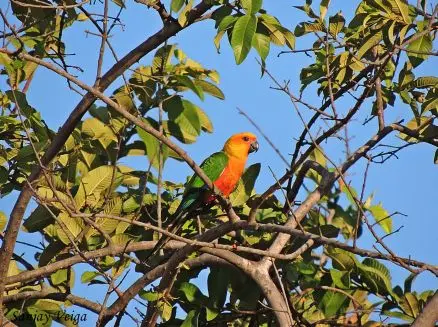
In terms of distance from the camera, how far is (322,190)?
13.5ft

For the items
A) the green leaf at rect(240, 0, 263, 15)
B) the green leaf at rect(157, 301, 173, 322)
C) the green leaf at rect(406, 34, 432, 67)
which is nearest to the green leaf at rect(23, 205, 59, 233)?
the green leaf at rect(157, 301, 173, 322)

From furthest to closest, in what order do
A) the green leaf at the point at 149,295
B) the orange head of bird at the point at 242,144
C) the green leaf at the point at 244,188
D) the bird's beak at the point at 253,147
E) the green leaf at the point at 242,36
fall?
the bird's beak at the point at 253,147
the orange head of bird at the point at 242,144
the green leaf at the point at 244,188
the green leaf at the point at 149,295
the green leaf at the point at 242,36

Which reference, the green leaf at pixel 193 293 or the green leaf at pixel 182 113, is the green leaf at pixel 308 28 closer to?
the green leaf at pixel 182 113

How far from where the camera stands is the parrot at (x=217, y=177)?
456 cm

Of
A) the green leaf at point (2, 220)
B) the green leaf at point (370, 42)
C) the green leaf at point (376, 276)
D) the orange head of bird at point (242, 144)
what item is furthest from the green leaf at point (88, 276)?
the orange head of bird at point (242, 144)

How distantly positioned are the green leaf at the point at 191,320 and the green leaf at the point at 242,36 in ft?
4.95

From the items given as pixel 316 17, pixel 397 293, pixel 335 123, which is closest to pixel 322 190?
pixel 335 123

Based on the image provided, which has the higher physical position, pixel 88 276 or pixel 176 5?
pixel 176 5

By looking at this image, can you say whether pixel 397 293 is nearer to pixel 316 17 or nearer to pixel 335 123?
pixel 335 123

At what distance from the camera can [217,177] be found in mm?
5473

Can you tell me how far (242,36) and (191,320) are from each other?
157 cm

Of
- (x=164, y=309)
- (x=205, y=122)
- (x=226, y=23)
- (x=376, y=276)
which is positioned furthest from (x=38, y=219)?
(x=376, y=276)

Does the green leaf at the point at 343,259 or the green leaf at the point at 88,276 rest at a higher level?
the green leaf at the point at 343,259

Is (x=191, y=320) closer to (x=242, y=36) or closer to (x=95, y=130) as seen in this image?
(x=95, y=130)
